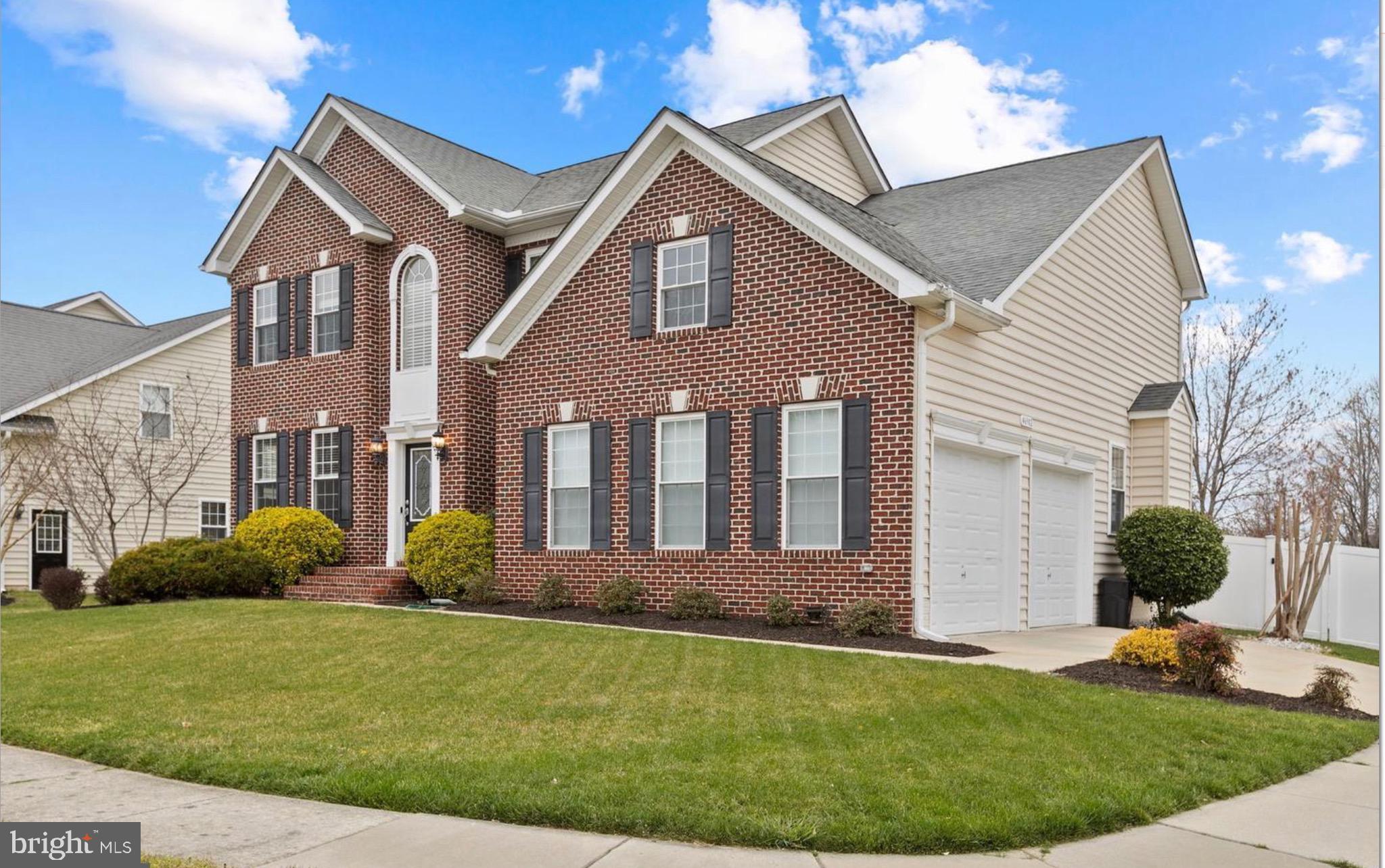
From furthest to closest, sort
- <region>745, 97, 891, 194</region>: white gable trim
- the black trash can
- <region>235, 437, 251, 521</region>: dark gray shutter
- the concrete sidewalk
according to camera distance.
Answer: <region>235, 437, 251, 521</region>: dark gray shutter → <region>745, 97, 891, 194</region>: white gable trim → the black trash can → the concrete sidewalk

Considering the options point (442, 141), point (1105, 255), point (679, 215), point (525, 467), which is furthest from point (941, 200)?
point (442, 141)

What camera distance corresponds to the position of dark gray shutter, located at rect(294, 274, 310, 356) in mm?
21938

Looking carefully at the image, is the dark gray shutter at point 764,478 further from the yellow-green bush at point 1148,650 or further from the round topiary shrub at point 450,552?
the round topiary shrub at point 450,552

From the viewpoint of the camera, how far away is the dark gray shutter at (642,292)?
16453 mm

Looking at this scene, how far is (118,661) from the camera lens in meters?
12.5

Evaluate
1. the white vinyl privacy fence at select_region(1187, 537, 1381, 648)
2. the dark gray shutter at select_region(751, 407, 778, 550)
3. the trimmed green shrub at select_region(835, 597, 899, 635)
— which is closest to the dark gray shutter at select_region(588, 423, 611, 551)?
the dark gray shutter at select_region(751, 407, 778, 550)

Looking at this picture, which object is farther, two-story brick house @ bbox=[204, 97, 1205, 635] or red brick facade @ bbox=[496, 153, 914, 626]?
two-story brick house @ bbox=[204, 97, 1205, 635]

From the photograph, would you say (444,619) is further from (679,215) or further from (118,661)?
(679,215)

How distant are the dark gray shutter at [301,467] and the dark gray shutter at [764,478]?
409 inches

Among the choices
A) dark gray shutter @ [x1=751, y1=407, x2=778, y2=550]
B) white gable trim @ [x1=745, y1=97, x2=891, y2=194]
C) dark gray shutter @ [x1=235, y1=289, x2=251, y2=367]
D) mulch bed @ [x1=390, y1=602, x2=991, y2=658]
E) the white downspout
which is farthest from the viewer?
dark gray shutter @ [x1=235, y1=289, x2=251, y2=367]

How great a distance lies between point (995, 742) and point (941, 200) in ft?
46.8

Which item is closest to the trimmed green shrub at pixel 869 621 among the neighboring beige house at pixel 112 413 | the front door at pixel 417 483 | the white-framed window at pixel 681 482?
the white-framed window at pixel 681 482

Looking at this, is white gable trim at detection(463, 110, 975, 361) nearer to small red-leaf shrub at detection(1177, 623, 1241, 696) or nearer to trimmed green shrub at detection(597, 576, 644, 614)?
trimmed green shrub at detection(597, 576, 644, 614)

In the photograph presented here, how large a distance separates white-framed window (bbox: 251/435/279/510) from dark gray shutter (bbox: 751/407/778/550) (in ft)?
37.5
